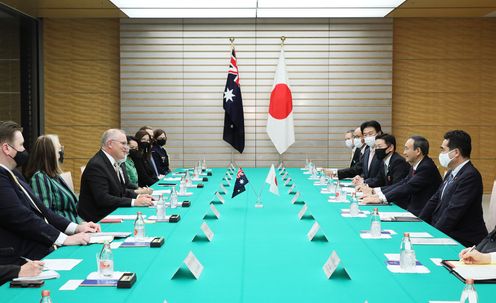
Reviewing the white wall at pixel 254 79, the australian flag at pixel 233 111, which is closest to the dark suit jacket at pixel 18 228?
the australian flag at pixel 233 111

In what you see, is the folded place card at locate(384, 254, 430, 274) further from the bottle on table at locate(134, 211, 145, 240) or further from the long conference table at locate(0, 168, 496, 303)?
the bottle on table at locate(134, 211, 145, 240)

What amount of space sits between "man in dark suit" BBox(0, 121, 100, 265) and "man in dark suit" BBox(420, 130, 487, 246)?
2.75 meters

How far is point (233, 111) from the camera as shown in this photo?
11.1m

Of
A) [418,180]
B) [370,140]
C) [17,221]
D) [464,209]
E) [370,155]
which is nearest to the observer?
[17,221]

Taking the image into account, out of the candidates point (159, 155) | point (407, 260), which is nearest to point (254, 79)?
point (159, 155)

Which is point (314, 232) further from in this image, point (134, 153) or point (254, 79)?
point (254, 79)

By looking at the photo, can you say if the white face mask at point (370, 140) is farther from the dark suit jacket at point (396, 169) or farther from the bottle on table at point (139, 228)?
the bottle on table at point (139, 228)

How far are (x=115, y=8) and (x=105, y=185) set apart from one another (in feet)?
18.3

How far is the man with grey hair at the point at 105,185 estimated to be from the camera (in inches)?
209

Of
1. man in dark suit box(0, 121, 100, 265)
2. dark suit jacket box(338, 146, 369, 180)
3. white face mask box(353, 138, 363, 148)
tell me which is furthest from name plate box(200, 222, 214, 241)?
white face mask box(353, 138, 363, 148)

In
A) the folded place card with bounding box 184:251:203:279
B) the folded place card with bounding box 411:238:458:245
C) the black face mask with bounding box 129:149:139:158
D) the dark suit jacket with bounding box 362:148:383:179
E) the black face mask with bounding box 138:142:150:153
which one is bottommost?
the folded place card with bounding box 411:238:458:245

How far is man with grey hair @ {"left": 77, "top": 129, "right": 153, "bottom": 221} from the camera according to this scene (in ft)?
17.4

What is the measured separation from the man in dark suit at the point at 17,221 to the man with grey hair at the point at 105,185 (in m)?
1.34

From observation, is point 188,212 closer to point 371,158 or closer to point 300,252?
point 300,252
